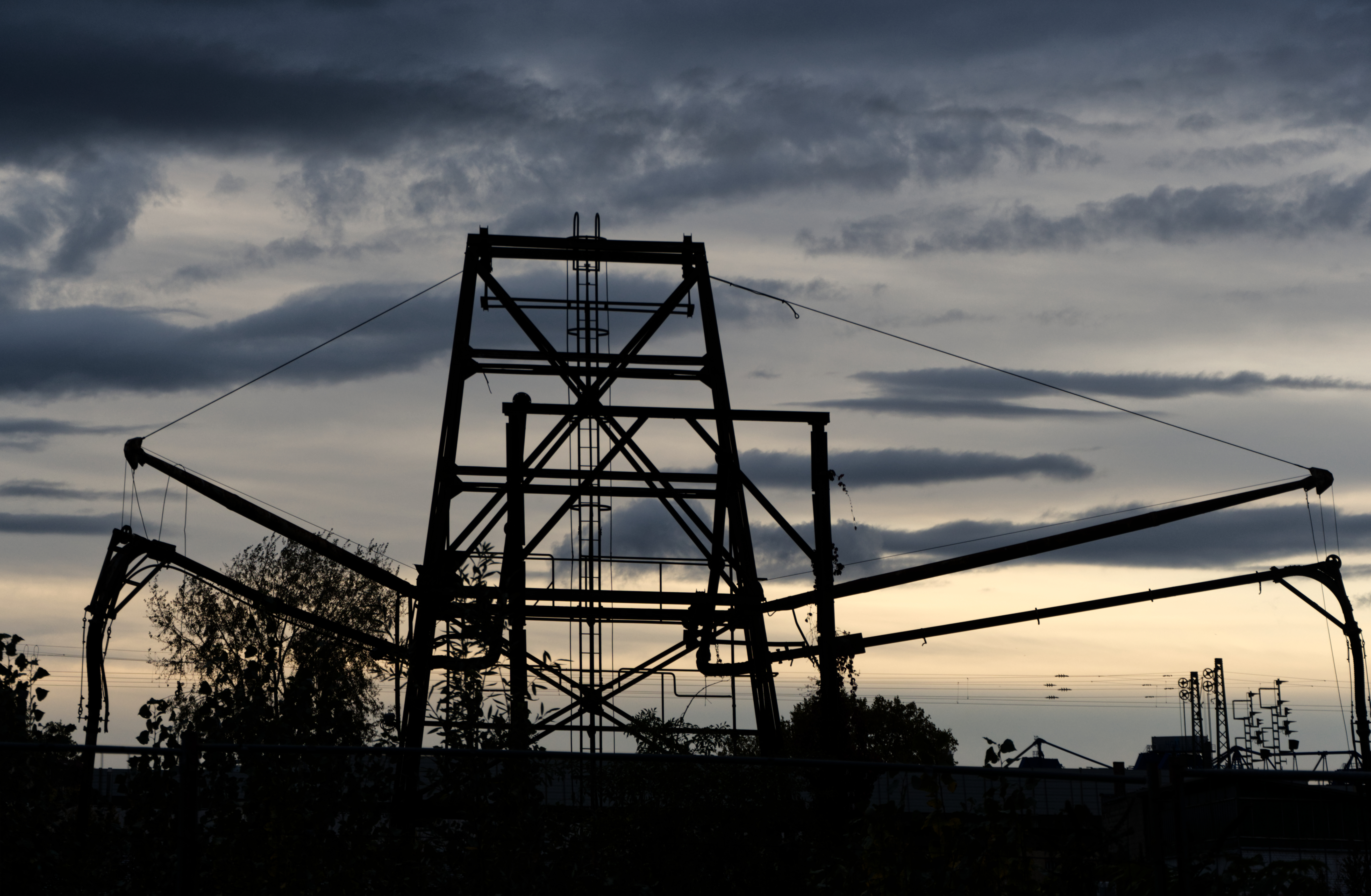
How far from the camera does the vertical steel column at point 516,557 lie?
13492 mm

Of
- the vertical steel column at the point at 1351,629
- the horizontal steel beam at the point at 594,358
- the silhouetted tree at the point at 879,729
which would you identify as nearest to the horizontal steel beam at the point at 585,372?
the horizontal steel beam at the point at 594,358

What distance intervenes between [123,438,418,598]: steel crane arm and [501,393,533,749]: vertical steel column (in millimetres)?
1527

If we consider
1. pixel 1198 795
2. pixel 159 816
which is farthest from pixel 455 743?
pixel 1198 795

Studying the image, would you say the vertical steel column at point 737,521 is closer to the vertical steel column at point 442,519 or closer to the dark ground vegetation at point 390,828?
the vertical steel column at point 442,519

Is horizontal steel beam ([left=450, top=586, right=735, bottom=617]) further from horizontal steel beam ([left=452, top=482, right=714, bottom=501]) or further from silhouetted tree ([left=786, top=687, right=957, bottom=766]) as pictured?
silhouetted tree ([left=786, top=687, right=957, bottom=766])

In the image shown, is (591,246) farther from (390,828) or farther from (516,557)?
(390,828)

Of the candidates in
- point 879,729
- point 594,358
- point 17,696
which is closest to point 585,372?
point 594,358

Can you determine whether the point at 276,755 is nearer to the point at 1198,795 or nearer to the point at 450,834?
the point at 450,834

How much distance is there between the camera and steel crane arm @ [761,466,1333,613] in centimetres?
2075

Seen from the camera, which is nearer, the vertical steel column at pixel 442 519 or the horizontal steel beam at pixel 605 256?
the vertical steel column at pixel 442 519

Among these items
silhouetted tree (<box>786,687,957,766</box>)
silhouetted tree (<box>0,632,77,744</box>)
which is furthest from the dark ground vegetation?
silhouetted tree (<box>786,687,957,766</box>)

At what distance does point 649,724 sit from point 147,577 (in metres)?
7.96

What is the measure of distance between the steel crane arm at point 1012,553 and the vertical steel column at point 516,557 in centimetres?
379

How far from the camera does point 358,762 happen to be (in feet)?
30.8
